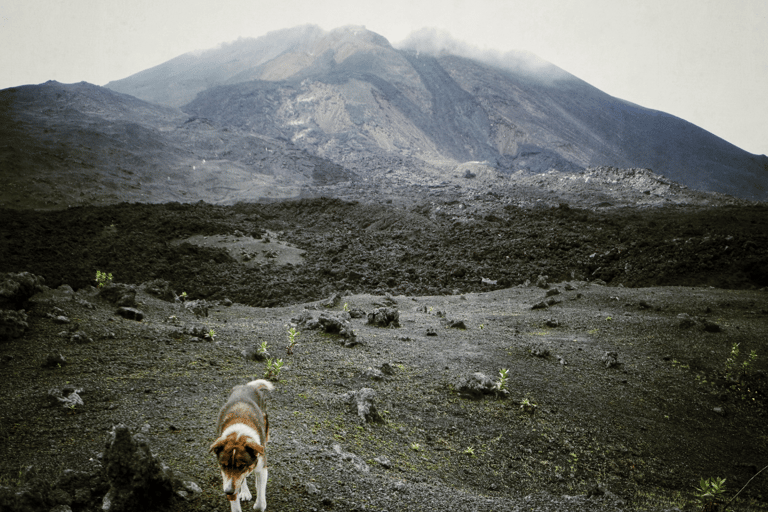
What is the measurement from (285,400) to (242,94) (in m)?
59.3

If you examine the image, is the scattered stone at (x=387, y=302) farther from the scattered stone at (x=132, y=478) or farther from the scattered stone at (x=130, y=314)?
the scattered stone at (x=132, y=478)

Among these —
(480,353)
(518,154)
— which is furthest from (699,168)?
(480,353)

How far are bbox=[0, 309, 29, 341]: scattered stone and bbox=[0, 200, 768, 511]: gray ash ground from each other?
0.12m

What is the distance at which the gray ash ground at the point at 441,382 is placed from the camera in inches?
125

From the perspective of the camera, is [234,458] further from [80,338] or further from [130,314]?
[130,314]

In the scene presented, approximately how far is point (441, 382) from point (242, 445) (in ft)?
11.9

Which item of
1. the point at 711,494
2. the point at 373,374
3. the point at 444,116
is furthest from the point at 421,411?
the point at 444,116

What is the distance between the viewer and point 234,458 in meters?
2.10

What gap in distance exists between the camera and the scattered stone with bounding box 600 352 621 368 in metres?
5.94

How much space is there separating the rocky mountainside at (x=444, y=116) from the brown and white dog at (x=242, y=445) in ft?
110

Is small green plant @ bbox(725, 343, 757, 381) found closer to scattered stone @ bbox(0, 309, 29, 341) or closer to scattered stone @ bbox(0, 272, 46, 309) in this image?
scattered stone @ bbox(0, 309, 29, 341)

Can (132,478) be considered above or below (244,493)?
above

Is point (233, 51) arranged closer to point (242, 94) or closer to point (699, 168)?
point (242, 94)

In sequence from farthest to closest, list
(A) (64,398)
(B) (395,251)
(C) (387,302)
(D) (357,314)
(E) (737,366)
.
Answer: (B) (395,251) < (C) (387,302) < (D) (357,314) < (E) (737,366) < (A) (64,398)
